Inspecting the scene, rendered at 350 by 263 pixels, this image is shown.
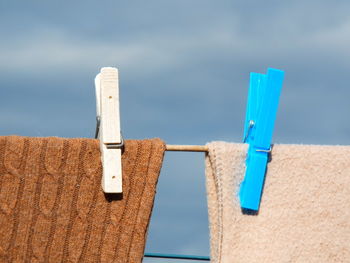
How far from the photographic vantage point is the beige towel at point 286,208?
69.0 inches

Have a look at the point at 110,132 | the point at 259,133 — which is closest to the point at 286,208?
the point at 259,133

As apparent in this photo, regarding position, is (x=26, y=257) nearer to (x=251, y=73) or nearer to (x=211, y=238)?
(x=211, y=238)

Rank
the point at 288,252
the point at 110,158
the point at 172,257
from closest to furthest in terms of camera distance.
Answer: the point at 110,158, the point at 288,252, the point at 172,257

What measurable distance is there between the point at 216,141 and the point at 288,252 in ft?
0.94

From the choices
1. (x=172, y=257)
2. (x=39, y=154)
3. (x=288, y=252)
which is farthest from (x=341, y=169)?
(x=39, y=154)

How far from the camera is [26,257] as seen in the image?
1697 millimetres

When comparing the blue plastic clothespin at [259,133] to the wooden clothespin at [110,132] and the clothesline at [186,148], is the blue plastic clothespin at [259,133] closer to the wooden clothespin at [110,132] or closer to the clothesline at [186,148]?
the clothesline at [186,148]

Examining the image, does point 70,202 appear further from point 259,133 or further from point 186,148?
point 259,133

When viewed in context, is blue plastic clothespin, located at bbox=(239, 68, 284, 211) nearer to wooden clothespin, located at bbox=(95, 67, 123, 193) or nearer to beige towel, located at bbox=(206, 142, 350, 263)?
beige towel, located at bbox=(206, 142, 350, 263)

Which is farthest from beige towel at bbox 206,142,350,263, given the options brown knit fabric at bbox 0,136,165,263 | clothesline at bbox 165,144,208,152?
brown knit fabric at bbox 0,136,165,263

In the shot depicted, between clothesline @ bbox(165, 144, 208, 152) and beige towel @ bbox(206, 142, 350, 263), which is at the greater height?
clothesline @ bbox(165, 144, 208, 152)

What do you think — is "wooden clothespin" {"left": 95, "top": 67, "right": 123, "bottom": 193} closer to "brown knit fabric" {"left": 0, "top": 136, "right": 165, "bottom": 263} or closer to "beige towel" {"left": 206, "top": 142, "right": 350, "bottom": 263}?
"brown knit fabric" {"left": 0, "top": 136, "right": 165, "bottom": 263}

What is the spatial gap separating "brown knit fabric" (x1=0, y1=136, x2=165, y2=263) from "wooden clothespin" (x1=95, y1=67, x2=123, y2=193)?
35mm

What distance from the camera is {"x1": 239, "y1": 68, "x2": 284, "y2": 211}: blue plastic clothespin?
1.76m
